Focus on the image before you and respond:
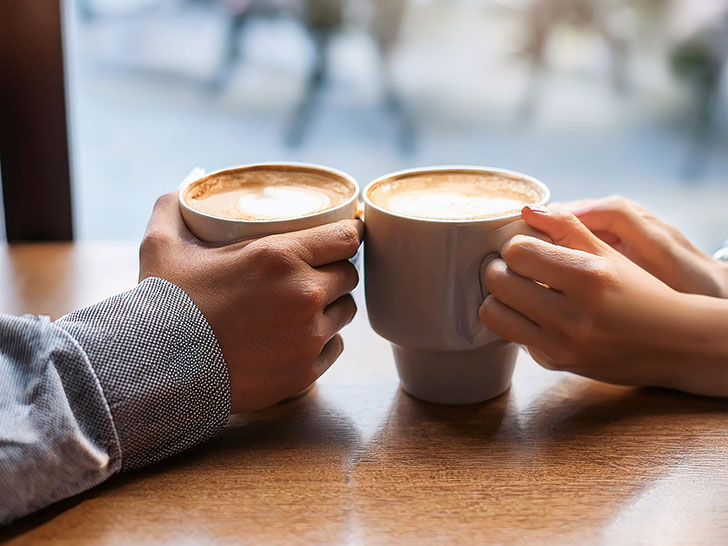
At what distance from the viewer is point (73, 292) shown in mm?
889

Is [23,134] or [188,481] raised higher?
[23,134]

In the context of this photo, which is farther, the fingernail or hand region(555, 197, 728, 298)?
hand region(555, 197, 728, 298)

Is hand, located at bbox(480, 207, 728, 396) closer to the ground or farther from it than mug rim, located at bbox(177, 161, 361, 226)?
closer to the ground

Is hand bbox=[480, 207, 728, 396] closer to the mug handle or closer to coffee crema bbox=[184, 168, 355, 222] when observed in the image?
the mug handle

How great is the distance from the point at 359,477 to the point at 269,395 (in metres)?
0.10

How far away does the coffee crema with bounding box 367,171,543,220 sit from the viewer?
670 mm

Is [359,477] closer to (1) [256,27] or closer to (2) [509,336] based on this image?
(2) [509,336]

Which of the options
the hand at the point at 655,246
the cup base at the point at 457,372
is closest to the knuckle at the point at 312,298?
the cup base at the point at 457,372

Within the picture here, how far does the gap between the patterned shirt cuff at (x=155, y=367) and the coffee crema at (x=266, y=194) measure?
0.34 feet

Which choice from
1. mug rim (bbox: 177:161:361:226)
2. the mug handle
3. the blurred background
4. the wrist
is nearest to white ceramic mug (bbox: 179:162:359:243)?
mug rim (bbox: 177:161:361:226)

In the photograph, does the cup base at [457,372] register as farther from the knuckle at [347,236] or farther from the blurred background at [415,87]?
the blurred background at [415,87]

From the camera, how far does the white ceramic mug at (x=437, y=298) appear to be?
0.62 meters

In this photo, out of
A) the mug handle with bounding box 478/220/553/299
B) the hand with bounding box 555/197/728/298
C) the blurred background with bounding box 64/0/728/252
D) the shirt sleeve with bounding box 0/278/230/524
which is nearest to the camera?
the shirt sleeve with bounding box 0/278/230/524

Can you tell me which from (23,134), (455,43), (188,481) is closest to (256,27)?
(455,43)
